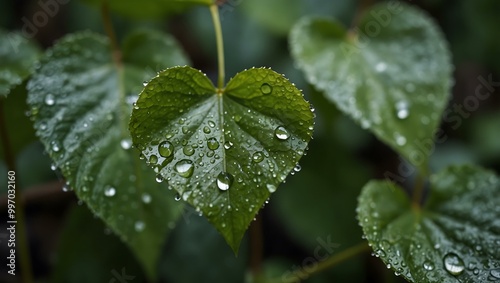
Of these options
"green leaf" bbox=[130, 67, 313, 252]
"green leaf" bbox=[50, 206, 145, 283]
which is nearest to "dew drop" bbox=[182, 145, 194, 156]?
"green leaf" bbox=[130, 67, 313, 252]

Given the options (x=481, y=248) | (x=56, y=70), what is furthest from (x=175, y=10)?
(x=481, y=248)

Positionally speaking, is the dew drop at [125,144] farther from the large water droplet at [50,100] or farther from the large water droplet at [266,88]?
the large water droplet at [266,88]

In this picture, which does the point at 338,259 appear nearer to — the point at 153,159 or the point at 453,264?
the point at 453,264

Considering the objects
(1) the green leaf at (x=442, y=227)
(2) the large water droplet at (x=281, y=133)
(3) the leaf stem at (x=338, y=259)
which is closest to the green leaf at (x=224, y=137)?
(2) the large water droplet at (x=281, y=133)

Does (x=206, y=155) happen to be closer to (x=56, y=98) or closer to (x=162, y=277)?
(x=56, y=98)

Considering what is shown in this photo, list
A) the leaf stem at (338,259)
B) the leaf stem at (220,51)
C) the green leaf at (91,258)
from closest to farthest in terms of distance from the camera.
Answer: the leaf stem at (220,51) → the leaf stem at (338,259) → the green leaf at (91,258)

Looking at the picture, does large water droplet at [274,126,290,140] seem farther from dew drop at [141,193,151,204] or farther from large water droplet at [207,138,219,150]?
dew drop at [141,193,151,204]
